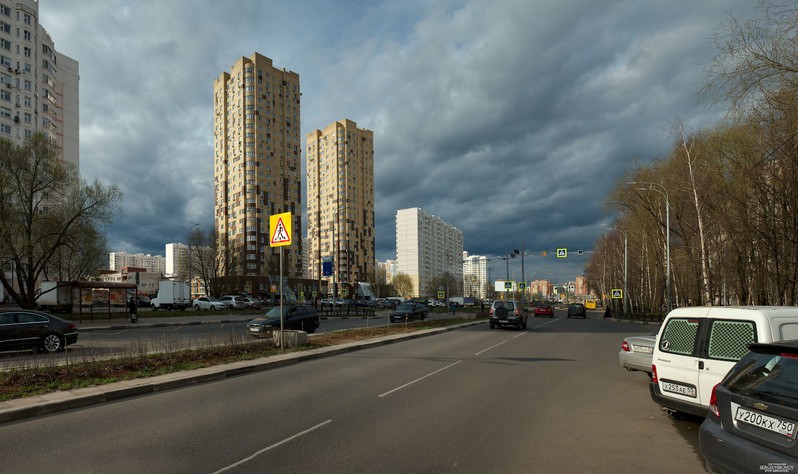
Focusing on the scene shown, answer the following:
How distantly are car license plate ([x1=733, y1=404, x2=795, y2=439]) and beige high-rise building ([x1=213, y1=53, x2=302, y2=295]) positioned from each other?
10397cm

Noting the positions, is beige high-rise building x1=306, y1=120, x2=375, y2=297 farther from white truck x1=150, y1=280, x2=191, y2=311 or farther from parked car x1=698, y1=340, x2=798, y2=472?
parked car x1=698, y1=340, x2=798, y2=472

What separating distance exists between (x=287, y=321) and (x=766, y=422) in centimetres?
2050

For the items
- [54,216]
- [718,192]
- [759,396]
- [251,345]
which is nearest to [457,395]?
[759,396]

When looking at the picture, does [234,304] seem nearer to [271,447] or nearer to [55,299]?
[55,299]

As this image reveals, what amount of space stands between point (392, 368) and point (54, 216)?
3522 centimetres


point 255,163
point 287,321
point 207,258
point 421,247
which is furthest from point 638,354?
point 421,247

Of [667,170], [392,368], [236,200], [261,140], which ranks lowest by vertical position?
[392,368]

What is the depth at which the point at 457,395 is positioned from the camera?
8.83 m

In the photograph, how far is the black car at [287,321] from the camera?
19.4 m

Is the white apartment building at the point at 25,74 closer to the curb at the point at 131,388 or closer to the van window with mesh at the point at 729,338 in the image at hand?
the curb at the point at 131,388

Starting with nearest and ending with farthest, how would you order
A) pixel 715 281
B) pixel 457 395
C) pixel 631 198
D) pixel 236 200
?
1. pixel 457 395
2. pixel 715 281
3. pixel 631 198
4. pixel 236 200

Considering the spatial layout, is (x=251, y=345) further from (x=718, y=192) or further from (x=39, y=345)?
(x=718, y=192)

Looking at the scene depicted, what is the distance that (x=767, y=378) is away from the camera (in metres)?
3.72

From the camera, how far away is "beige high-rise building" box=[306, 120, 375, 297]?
13412cm
